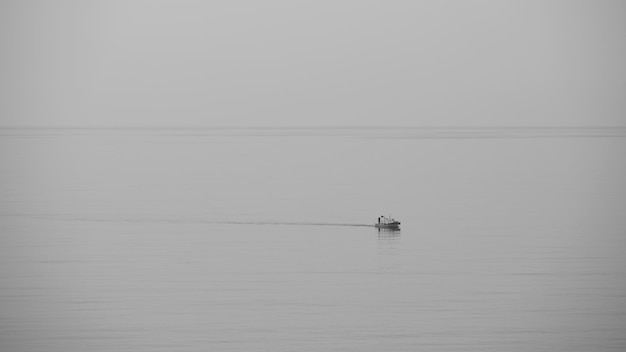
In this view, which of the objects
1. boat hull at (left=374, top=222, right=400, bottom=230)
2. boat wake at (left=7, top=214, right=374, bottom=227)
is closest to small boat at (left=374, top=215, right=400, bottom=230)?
boat hull at (left=374, top=222, right=400, bottom=230)

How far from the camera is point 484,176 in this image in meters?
98.1

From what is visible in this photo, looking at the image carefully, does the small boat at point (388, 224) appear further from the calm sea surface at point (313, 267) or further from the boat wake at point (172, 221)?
the boat wake at point (172, 221)

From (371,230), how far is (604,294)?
20229mm

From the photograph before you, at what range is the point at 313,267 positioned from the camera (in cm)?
4322

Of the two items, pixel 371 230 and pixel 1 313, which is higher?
pixel 371 230

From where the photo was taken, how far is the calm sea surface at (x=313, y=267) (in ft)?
104

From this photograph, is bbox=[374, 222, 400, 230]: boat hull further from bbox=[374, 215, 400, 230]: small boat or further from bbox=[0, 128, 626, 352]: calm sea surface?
bbox=[0, 128, 626, 352]: calm sea surface

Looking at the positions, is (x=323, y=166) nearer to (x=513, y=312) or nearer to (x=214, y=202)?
(x=214, y=202)

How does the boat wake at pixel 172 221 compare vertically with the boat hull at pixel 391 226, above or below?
above

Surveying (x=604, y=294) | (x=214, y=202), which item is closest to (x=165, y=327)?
(x=604, y=294)

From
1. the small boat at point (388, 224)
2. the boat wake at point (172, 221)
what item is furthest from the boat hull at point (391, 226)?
the boat wake at point (172, 221)

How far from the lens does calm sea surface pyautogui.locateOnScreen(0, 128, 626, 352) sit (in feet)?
104

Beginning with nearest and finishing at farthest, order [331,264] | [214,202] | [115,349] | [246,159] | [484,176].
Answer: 1. [115,349]
2. [331,264]
3. [214,202]
4. [484,176]
5. [246,159]

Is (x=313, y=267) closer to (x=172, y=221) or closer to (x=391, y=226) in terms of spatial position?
(x=391, y=226)
